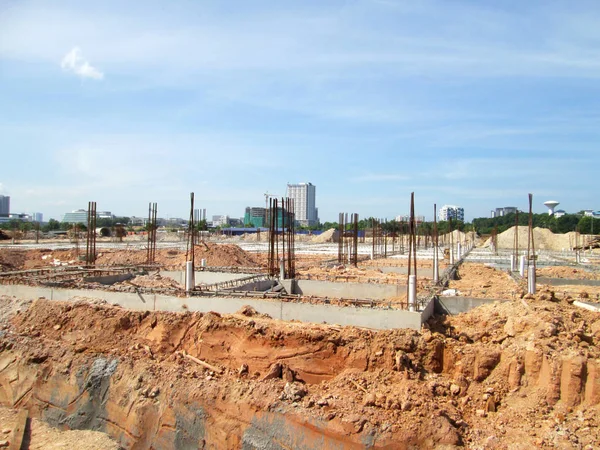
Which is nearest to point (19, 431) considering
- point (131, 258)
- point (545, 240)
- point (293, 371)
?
point (293, 371)

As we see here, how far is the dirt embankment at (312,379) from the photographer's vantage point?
27.1 ft

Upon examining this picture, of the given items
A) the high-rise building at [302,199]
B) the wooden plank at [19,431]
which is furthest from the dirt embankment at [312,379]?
the high-rise building at [302,199]

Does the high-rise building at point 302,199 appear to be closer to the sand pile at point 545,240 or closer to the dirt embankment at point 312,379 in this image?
the sand pile at point 545,240

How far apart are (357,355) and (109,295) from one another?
333 inches

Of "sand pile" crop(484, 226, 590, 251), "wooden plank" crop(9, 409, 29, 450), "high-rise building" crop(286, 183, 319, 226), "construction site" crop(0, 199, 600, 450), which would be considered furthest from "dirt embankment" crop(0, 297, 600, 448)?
"high-rise building" crop(286, 183, 319, 226)

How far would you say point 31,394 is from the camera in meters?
11.2

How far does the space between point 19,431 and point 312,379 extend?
21.2ft

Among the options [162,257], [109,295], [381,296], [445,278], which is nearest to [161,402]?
[109,295]

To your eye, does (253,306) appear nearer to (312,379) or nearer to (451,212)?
(312,379)

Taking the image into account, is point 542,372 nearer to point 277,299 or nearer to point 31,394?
point 277,299

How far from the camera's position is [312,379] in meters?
10.1

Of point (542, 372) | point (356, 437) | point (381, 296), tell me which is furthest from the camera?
point (381, 296)

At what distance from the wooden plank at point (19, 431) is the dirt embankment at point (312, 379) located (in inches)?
21.6

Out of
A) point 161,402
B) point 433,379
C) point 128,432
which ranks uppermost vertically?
point 433,379
